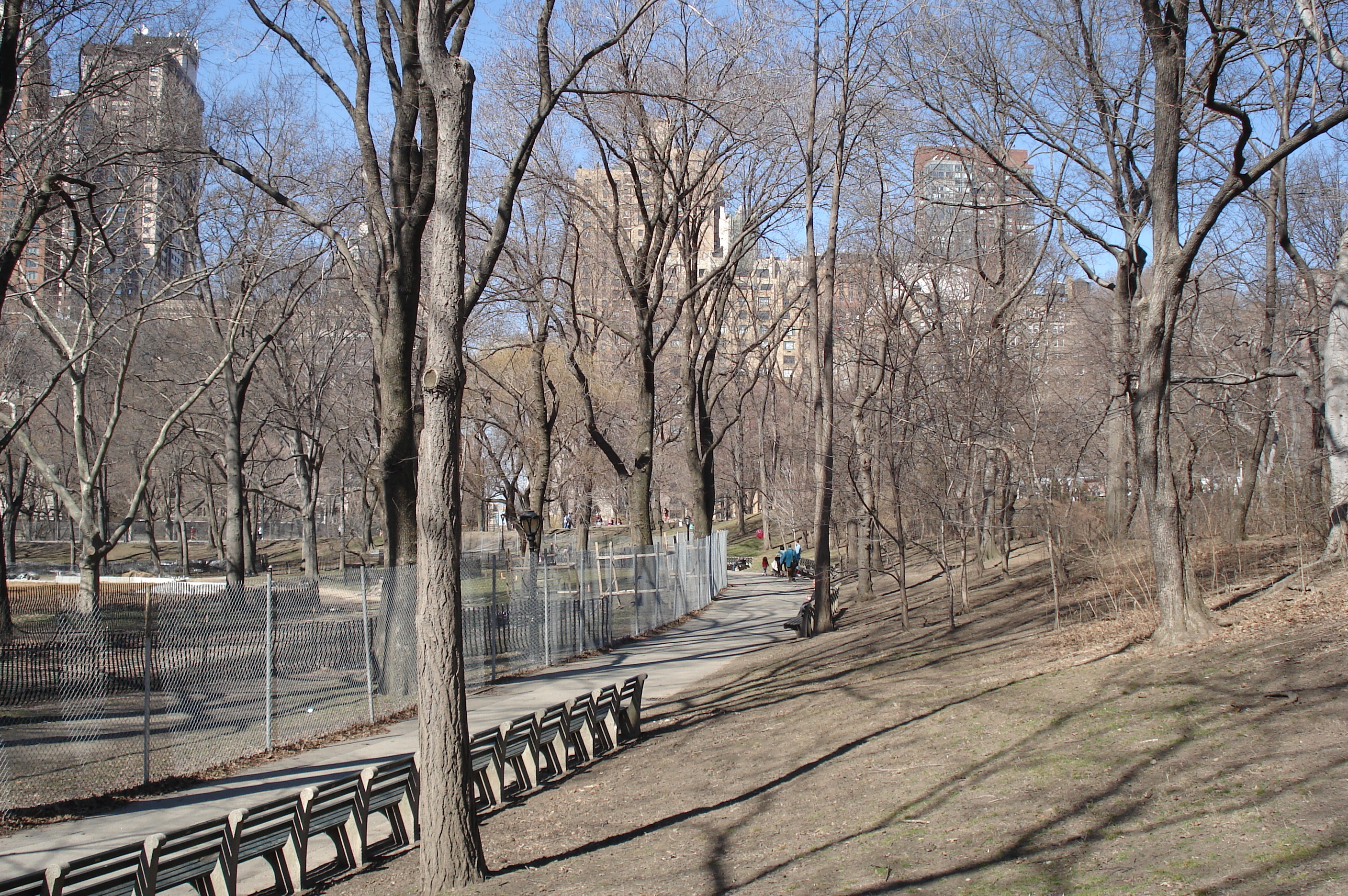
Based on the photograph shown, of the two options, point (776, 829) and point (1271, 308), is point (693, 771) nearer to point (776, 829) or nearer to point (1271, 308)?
point (776, 829)

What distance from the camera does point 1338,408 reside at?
1289 centimetres

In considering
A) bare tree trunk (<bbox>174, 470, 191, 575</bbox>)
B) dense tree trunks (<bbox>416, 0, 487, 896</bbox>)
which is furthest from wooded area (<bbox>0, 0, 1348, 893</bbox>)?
bare tree trunk (<bbox>174, 470, 191, 575</bbox>)

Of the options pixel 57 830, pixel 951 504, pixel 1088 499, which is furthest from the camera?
pixel 1088 499

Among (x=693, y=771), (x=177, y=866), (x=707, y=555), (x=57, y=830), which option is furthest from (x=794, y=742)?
(x=707, y=555)

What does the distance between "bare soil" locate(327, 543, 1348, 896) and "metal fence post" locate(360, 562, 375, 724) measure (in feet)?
12.1

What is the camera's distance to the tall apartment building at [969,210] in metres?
19.2

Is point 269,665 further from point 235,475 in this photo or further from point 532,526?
point 235,475

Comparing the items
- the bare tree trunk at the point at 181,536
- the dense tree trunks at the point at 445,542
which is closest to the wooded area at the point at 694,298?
the dense tree trunks at the point at 445,542

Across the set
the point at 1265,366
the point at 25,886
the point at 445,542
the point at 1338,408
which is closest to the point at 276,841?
the point at 25,886

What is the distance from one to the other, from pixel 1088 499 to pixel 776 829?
2277 cm

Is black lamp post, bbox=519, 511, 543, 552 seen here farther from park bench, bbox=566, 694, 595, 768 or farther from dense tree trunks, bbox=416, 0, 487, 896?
dense tree trunks, bbox=416, 0, 487, 896

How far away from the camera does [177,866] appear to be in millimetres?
6062

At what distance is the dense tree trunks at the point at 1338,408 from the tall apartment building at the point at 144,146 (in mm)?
15365

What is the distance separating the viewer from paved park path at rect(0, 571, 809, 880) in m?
7.98
